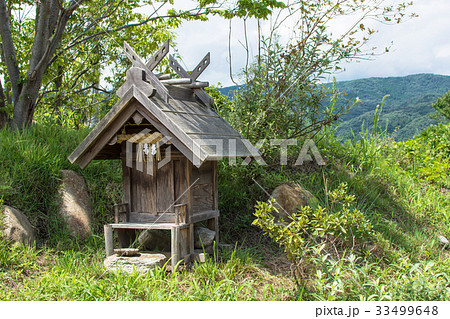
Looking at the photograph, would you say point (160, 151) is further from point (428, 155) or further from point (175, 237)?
point (428, 155)

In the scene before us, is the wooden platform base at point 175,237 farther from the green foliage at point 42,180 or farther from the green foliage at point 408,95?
the green foliage at point 408,95

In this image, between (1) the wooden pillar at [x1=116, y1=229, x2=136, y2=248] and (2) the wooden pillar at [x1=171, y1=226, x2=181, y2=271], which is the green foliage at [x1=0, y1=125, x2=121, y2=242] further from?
(2) the wooden pillar at [x1=171, y1=226, x2=181, y2=271]

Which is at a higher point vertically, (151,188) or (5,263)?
(151,188)

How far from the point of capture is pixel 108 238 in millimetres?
4934

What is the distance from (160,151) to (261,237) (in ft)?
7.23

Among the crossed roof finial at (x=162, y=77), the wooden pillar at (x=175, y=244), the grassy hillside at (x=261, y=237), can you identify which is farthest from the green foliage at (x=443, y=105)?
the wooden pillar at (x=175, y=244)

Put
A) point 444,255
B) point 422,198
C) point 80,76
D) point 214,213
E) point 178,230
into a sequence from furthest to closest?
point 80,76 < point 422,198 < point 444,255 < point 214,213 < point 178,230

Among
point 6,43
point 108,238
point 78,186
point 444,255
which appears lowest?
point 444,255

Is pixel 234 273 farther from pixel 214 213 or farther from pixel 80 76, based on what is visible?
pixel 80 76

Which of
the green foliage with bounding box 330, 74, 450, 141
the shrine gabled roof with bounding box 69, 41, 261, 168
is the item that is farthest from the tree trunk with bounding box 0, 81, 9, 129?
the green foliage with bounding box 330, 74, 450, 141

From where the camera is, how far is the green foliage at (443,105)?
28.3 m

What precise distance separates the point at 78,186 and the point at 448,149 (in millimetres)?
8059

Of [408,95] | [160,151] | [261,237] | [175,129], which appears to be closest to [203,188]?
[160,151]
